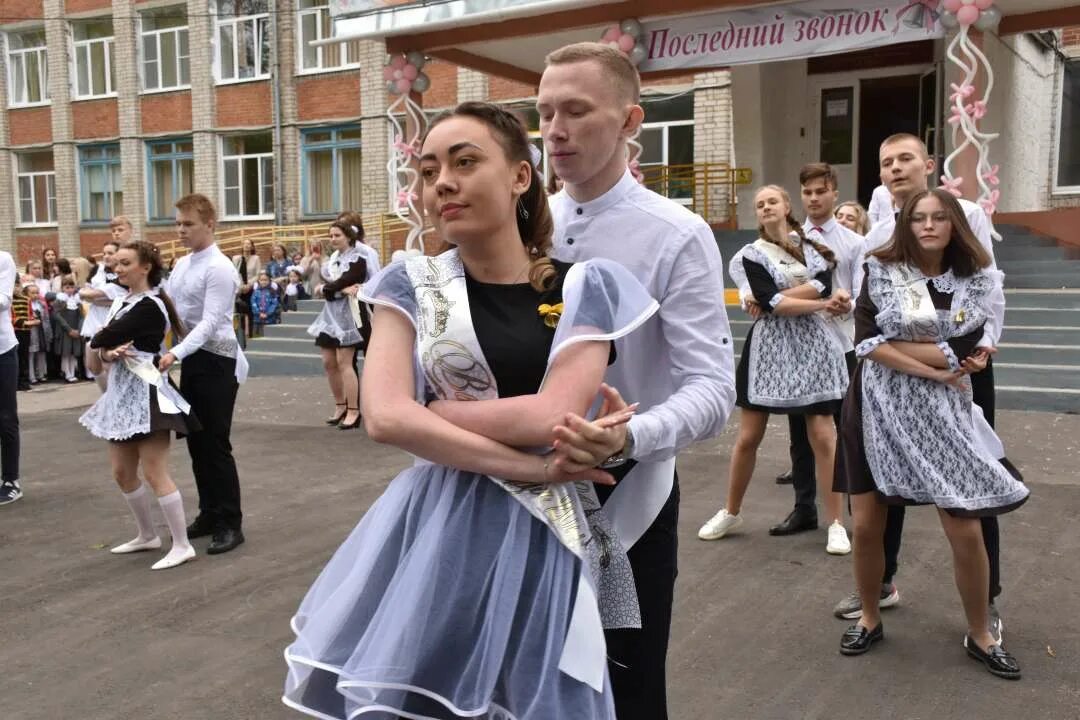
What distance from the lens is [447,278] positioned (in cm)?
209

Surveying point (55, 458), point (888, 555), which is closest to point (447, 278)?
point (888, 555)

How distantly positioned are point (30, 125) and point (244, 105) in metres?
7.95

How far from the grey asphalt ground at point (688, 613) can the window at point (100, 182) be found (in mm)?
21879

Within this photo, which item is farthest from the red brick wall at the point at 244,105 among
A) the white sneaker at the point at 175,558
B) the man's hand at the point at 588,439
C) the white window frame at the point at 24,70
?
the man's hand at the point at 588,439

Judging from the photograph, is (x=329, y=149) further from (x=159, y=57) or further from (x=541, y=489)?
(x=541, y=489)

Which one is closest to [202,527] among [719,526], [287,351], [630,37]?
[719,526]

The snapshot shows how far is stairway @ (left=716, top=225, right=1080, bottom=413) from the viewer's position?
29.9 ft

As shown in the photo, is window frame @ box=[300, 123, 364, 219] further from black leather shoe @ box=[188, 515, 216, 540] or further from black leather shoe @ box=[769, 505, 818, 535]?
black leather shoe @ box=[769, 505, 818, 535]

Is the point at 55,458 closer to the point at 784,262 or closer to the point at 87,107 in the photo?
the point at 784,262

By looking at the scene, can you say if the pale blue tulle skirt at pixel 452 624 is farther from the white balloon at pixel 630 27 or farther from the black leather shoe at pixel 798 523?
the white balloon at pixel 630 27

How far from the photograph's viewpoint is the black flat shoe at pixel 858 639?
13.0ft

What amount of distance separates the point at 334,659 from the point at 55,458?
763 centimetres

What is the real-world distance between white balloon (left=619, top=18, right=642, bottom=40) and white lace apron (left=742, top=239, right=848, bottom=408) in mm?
7039

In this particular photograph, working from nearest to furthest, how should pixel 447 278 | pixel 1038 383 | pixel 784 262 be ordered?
pixel 447 278, pixel 784 262, pixel 1038 383
